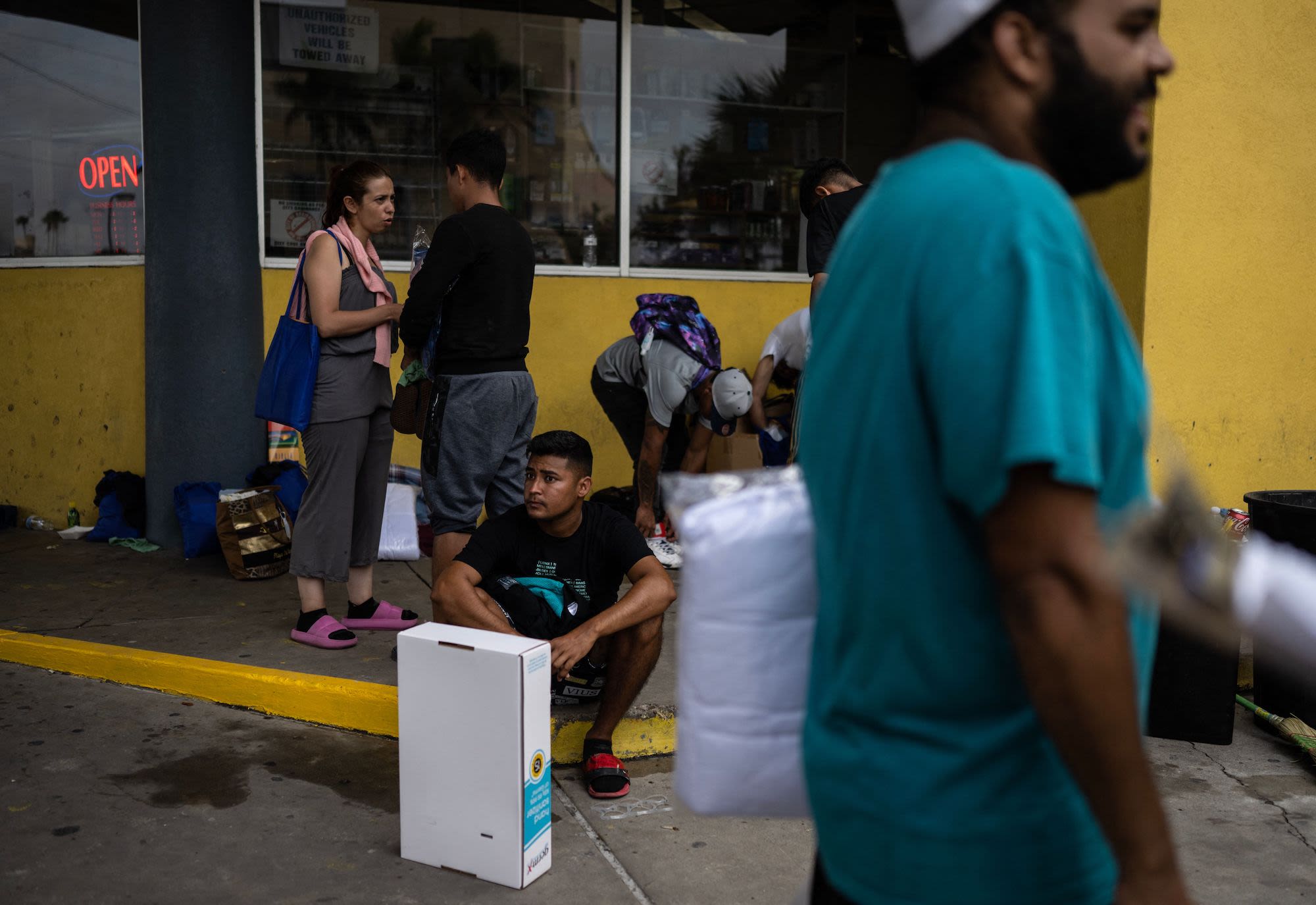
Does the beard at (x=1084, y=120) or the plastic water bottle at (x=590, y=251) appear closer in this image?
the beard at (x=1084, y=120)

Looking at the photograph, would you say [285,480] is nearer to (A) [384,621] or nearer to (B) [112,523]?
(B) [112,523]

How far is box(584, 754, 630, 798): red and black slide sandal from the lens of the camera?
3584 millimetres

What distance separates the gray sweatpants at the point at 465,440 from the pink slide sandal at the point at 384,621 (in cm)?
79

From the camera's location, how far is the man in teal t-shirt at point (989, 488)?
96cm

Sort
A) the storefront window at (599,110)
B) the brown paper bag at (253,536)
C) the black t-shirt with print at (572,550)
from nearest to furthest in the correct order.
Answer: the black t-shirt with print at (572,550), the brown paper bag at (253,536), the storefront window at (599,110)

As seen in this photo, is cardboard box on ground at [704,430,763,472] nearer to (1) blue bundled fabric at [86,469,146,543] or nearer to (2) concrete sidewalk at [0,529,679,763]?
(2) concrete sidewalk at [0,529,679,763]

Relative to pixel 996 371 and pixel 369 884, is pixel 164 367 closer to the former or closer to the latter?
pixel 369 884

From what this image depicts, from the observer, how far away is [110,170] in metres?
6.88

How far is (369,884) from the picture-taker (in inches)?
120

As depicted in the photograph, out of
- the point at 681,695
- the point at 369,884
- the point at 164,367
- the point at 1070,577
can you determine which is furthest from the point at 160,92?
the point at 1070,577

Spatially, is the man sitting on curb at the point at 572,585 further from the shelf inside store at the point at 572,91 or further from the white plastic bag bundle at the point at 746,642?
the shelf inside store at the point at 572,91

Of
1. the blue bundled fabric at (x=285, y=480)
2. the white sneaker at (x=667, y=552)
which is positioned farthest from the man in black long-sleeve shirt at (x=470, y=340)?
the blue bundled fabric at (x=285, y=480)

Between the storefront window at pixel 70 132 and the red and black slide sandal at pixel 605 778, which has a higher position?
the storefront window at pixel 70 132

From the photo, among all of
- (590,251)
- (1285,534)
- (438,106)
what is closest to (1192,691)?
(1285,534)
